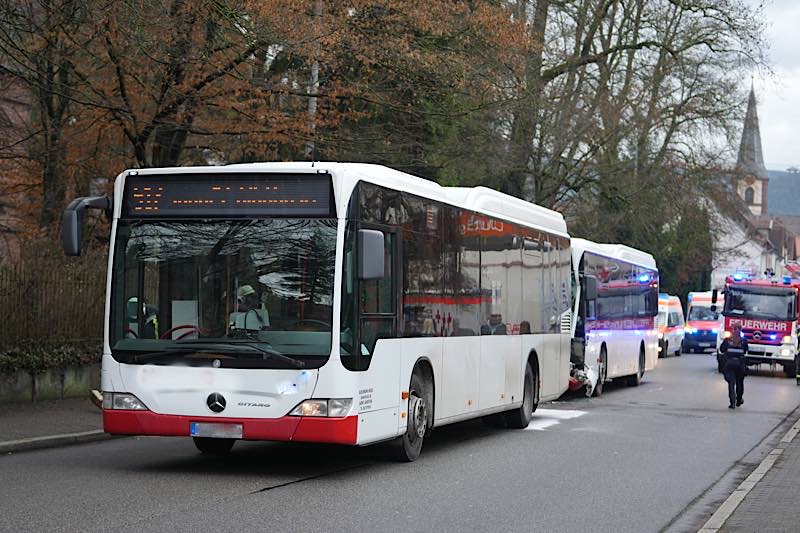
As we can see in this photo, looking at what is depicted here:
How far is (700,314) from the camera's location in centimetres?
6303

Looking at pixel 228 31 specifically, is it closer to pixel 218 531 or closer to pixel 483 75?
pixel 483 75

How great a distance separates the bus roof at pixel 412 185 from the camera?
12.8 metres

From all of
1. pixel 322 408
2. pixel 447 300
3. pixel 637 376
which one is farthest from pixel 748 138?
pixel 322 408

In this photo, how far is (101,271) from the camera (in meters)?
22.0

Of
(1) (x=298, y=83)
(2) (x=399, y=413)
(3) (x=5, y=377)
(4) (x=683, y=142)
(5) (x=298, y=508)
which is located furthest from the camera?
(4) (x=683, y=142)

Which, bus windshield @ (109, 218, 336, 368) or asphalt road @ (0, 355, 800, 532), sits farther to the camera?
bus windshield @ (109, 218, 336, 368)

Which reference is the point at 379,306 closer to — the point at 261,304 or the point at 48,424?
the point at 261,304

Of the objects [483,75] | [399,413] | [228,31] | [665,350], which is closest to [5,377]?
[228,31]

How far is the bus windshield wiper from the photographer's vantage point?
12.3m

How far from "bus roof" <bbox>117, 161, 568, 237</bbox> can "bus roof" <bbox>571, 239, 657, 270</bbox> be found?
592cm

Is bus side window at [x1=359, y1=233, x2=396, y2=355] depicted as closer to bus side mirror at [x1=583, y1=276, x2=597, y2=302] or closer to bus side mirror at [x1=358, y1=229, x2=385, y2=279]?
bus side mirror at [x1=358, y1=229, x2=385, y2=279]

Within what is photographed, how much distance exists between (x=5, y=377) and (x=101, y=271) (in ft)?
11.1

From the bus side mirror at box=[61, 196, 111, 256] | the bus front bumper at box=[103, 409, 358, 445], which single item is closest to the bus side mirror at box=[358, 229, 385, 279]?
the bus front bumper at box=[103, 409, 358, 445]

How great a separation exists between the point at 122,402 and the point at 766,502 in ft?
19.8
